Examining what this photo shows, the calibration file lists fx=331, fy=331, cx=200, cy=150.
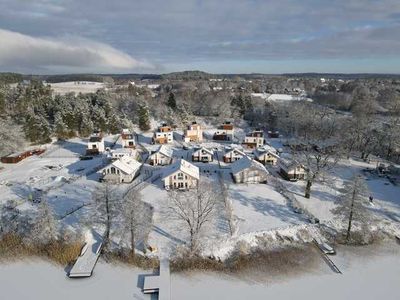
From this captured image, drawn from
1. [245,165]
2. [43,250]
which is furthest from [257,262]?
[43,250]

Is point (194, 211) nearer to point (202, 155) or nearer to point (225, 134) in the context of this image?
point (202, 155)

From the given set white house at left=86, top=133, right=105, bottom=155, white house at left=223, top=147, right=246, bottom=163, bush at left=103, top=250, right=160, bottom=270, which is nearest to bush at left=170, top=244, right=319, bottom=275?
bush at left=103, top=250, right=160, bottom=270

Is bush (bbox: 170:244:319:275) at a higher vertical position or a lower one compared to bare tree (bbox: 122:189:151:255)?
lower

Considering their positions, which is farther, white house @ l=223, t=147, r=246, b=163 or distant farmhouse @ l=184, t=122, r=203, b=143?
distant farmhouse @ l=184, t=122, r=203, b=143

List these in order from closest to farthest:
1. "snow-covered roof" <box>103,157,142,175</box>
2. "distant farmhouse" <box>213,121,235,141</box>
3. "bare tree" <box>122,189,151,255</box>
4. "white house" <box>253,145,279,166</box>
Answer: "bare tree" <box>122,189,151,255</box>
"snow-covered roof" <box>103,157,142,175</box>
"white house" <box>253,145,279,166</box>
"distant farmhouse" <box>213,121,235,141</box>

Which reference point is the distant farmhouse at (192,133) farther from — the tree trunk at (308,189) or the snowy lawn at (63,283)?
the snowy lawn at (63,283)

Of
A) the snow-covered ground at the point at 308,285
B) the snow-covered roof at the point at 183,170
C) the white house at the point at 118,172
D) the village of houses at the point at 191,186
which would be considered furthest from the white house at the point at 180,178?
the snow-covered ground at the point at 308,285

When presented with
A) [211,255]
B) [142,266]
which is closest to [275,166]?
[211,255]

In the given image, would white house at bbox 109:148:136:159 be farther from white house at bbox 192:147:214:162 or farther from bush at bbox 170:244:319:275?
bush at bbox 170:244:319:275
